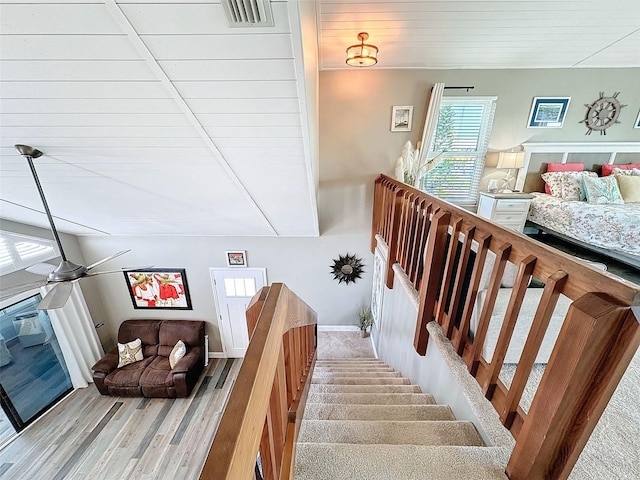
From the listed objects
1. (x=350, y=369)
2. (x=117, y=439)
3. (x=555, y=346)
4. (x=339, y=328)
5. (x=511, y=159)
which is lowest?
(x=117, y=439)

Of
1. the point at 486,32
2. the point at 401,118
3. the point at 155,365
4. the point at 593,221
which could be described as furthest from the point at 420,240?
the point at 155,365

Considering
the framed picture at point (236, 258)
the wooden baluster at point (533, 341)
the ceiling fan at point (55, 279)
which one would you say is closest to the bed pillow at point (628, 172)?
the wooden baluster at point (533, 341)

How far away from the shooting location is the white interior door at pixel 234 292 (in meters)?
4.34

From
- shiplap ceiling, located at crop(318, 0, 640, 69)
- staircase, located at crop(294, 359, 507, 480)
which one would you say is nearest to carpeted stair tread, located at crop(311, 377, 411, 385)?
staircase, located at crop(294, 359, 507, 480)

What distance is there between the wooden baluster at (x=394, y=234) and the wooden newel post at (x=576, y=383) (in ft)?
6.15

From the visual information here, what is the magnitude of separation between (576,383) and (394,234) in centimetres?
201

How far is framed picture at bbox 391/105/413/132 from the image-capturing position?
3383mm

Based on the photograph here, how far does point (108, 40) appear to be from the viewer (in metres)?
1.10

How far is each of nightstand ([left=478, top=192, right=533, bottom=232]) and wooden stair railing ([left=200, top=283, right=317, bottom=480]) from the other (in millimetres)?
3451

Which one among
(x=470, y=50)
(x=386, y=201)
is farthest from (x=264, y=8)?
(x=470, y=50)

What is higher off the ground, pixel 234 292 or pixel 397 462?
pixel 397 462

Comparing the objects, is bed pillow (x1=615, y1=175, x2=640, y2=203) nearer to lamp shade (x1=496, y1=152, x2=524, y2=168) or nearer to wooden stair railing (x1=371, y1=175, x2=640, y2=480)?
lamp shade (x1=496, y1=152, x2=524, y2=168)

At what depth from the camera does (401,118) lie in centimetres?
343

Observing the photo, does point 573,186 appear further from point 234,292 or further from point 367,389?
point 234,292
